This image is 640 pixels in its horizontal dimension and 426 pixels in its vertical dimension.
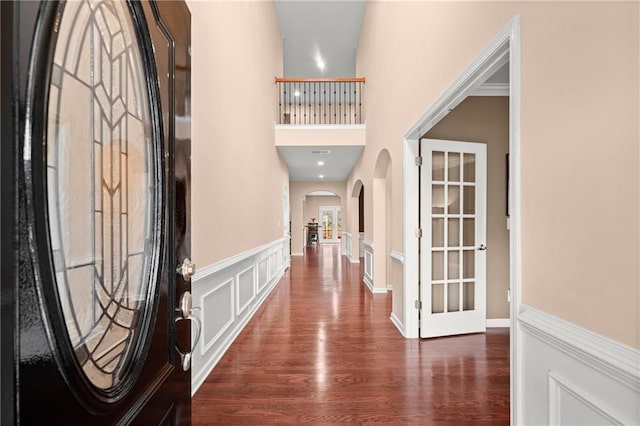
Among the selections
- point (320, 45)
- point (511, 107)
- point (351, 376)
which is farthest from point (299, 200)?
point (511, 107)

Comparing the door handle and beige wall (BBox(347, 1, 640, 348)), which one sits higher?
beige wall (BBox(347, 1, 640, 348))

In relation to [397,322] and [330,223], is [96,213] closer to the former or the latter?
[397,322]

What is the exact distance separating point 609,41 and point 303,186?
10317 millimetres

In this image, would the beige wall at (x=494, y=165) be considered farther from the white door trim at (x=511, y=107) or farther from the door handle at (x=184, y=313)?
the door handle at (x=184, y=313)

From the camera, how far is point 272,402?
2.09m

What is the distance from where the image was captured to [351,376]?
7.86 ft

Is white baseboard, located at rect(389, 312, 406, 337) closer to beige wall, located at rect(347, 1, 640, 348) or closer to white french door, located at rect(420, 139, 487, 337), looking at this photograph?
white french door, located at rect(420, 139, 487, 337)

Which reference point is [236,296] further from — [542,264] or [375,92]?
[375,92]

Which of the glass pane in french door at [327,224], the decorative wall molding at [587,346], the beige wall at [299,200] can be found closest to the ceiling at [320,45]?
the beige wall at [299,200]

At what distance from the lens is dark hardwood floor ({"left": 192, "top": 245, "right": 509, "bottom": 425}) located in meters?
1.97

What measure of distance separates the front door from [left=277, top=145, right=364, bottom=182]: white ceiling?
5.13 m

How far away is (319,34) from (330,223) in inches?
480

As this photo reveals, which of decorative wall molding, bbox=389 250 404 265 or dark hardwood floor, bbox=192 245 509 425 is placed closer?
dark hardwood floor, bbox=192 245 509 425

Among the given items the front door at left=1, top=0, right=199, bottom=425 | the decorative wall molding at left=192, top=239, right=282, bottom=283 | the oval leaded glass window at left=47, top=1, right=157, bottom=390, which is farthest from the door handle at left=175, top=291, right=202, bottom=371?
the decorative wall molding at left=192, top=239, right=282, bottom=283
